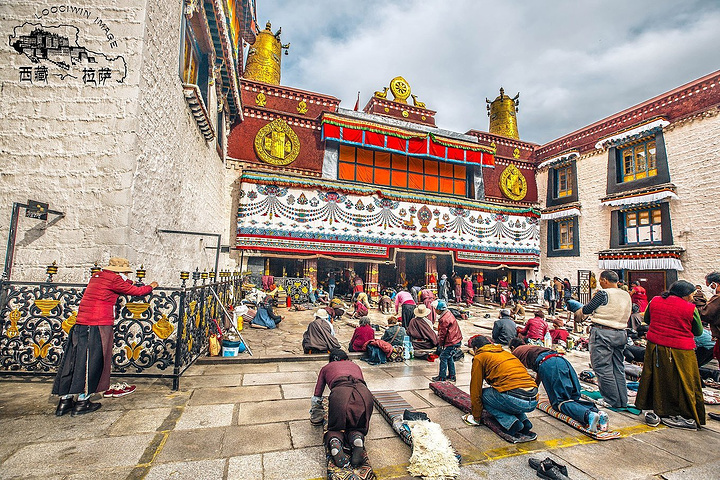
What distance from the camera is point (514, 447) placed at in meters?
3.50

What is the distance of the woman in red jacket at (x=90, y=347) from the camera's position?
385 cm

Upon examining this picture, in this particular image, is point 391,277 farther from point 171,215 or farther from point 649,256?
point 171,215

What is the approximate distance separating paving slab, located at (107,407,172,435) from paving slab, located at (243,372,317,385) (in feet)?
4.54

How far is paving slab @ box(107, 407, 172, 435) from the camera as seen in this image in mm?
3498

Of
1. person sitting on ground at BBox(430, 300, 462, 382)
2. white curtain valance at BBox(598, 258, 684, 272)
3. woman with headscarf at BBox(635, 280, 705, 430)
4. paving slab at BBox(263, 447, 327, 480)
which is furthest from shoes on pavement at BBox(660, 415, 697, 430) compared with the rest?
white curtain valance at BBox(598, 258, 684, 272)

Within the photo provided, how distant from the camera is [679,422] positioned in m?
4.18

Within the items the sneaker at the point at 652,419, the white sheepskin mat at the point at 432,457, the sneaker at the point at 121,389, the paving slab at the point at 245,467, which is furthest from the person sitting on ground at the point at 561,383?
the sneaker at the point at 121,389

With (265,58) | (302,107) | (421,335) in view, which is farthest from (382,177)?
(421,335)

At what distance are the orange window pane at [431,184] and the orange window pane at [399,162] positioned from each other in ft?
5.04

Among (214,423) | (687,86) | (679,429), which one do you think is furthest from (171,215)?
(687,86)

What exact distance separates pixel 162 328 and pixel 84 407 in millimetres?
1227

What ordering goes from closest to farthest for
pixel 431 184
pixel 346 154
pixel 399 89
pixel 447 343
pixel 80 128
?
pixel 80 128 < pixel 447 343 < pixel 346 154 < pixel 431 184 < pixel 399 89

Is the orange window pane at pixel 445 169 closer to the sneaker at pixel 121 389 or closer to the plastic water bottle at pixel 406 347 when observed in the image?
the plastic water bottle at pixel 406 347

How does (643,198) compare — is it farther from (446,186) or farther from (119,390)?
(119,390)
